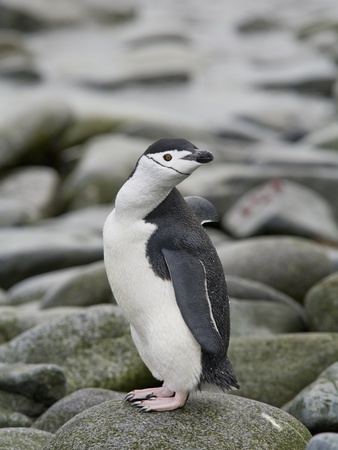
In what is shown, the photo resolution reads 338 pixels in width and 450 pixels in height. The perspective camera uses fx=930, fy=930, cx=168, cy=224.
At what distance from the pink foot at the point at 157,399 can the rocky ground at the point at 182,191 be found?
0.05 meters

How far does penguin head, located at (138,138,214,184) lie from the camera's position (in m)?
4.15

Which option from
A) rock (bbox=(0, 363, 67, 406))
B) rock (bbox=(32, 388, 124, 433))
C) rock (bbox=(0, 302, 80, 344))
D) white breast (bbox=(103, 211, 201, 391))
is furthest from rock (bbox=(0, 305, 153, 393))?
white breast (bbox=(103, 211, 201, 391))

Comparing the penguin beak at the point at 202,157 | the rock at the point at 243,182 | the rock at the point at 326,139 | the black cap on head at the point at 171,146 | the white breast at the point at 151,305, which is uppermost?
the black cap on head at the point at 171,146

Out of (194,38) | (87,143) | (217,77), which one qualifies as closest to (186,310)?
(87,143)

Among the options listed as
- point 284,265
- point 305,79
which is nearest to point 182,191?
point 284,265

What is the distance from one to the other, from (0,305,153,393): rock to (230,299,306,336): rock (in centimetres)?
115

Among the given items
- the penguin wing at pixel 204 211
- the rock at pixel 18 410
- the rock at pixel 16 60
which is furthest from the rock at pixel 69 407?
the rock at pixel 16 60

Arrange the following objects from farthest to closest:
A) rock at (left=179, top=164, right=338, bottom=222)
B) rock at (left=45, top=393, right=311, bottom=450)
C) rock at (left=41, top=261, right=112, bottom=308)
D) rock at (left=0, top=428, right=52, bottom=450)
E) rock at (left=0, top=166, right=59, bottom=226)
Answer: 1. rock at (left=0, top=166, right=59, bottom=226)
2. rock at (left=179, top=164, right=338, bottom=222)
3. rock at (left=41, top=261, right=112, bottom=308)
4. rock at (left=0, top=428, right=52, bottom=450)
5. rock at (left=45, top=393, right=311, bottom=450)

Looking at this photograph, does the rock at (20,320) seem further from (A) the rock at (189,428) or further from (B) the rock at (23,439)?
(A) the rock at (189,428)

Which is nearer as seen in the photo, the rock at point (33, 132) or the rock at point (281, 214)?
the rock at point (281, 214)

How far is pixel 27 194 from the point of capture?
44.8 ft

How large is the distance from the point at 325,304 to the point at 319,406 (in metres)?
1.84

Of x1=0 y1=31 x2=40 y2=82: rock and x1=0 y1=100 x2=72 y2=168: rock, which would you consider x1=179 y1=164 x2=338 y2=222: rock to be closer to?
x1=0 y1=100 x2=72 y2=168: rock

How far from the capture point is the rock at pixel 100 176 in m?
13.4
